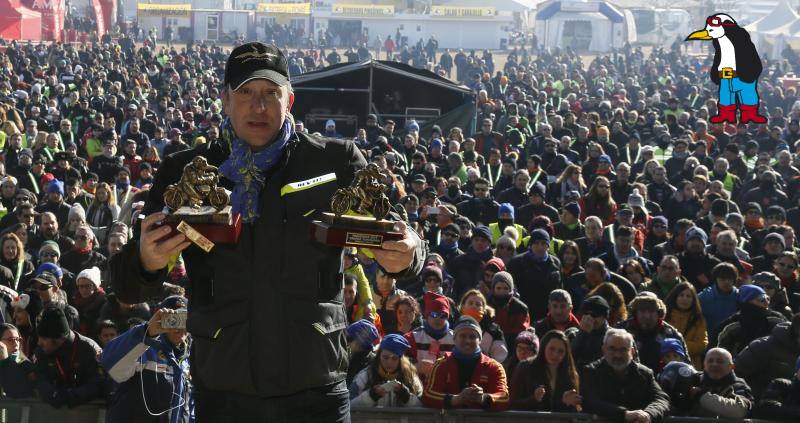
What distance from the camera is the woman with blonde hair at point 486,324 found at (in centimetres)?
884

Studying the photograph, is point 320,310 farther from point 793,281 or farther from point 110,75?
point 110,75

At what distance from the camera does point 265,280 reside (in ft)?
9.95

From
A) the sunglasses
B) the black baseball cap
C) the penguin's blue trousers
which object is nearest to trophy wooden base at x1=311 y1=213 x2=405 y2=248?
the black baseball cap

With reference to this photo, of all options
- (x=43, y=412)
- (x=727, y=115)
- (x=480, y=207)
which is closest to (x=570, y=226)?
(x=480, y=207)

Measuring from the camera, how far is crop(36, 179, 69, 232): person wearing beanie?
13.2 m

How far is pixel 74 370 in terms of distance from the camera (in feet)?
24.2

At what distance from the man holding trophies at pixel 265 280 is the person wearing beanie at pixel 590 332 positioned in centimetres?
551

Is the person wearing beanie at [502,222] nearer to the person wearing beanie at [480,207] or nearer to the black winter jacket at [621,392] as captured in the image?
the person wearing beanie at [480,207]

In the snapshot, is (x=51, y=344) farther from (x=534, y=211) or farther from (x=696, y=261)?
(x=534, y=211)

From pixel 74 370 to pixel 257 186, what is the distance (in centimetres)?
467

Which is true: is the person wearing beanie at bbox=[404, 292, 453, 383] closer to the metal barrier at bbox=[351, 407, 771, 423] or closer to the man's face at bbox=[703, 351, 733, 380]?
the metal barrier at bbox=[351, 407, 771, 423]

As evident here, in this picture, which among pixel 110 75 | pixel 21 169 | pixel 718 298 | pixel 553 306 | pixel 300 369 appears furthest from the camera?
pixel 110 75

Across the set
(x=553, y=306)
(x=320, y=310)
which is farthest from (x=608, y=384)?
(x=320, y=310)

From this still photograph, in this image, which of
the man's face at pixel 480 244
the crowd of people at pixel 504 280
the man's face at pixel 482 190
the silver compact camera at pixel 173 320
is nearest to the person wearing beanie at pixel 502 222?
the crowd of people at pixel 504 280
